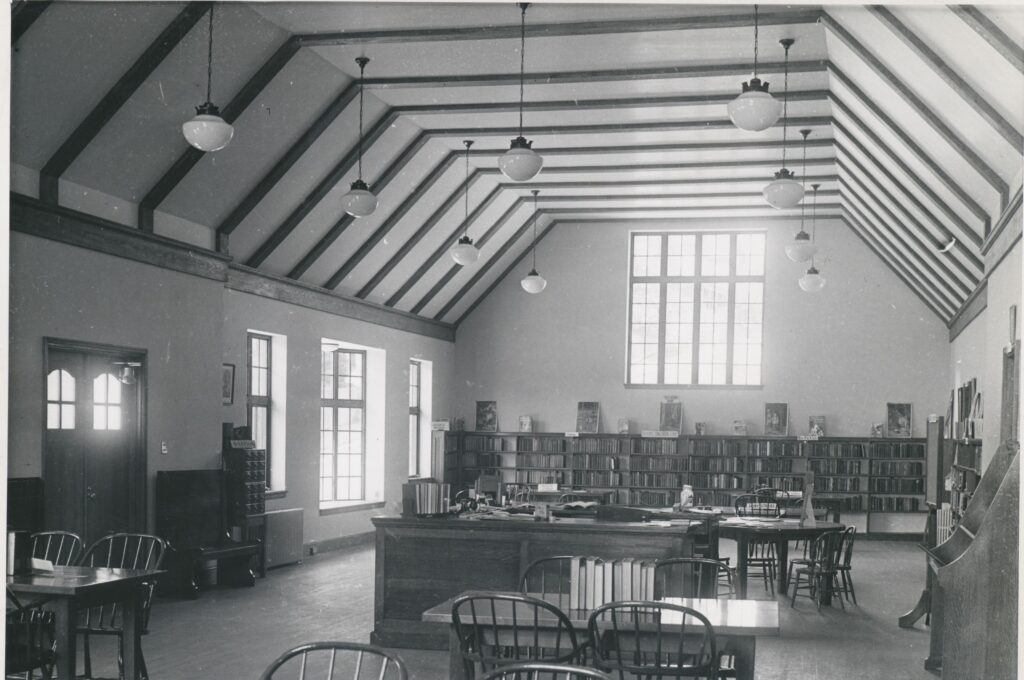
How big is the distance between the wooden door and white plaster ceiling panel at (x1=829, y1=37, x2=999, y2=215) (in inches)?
260

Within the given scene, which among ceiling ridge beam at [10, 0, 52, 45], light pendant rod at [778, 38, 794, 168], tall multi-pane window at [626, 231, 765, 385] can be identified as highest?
light pendant rod at [778, 38, 794, 168]

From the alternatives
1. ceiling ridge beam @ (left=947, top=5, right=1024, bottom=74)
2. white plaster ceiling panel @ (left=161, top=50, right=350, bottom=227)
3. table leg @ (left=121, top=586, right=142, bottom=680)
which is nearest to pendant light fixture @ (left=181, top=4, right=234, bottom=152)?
white plaster ceiling panel @ (left=161, top=50, right=350, bottom=227)

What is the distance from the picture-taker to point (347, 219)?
11.4 m

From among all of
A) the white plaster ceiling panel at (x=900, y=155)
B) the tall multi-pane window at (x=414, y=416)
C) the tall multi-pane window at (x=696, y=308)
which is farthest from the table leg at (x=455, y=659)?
the tall multi-pane window at (x=696, y=308)

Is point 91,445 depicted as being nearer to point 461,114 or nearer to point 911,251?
point 461,114

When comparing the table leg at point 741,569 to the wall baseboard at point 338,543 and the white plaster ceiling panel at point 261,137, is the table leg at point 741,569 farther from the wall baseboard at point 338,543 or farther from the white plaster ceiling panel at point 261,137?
the white plaster ceiling panel at point 261,137

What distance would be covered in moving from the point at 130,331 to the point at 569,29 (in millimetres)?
4535

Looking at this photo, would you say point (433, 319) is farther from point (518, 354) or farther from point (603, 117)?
point (603, 117)

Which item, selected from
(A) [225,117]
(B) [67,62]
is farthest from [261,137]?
(B) [67,62]

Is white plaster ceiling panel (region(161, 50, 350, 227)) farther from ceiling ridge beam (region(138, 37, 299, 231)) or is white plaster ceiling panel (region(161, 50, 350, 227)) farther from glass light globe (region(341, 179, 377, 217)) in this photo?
glass light globe (region(341, 179, 377, 217))

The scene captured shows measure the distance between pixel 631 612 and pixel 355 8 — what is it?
17.5 feet

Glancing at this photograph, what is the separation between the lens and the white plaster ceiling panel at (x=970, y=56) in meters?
5.78

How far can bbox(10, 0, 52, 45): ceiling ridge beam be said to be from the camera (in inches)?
247

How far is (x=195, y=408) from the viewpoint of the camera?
31.7ft
